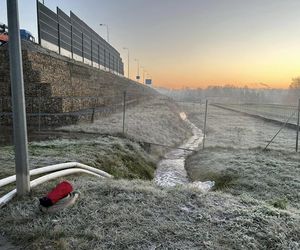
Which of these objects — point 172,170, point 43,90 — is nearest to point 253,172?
point 172,170

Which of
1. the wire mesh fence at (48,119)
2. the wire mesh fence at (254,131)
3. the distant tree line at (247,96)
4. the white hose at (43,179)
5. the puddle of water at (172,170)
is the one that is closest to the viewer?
the white hose at (43,179)

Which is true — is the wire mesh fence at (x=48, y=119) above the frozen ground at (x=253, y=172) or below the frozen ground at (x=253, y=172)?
above

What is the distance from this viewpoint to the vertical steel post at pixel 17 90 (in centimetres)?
400

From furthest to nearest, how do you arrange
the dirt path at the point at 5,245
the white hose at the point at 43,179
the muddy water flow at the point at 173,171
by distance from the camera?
the muddy water flow at the point at 173,171
the white hose at the point at 43,179
the dirt path at the point at 5,245

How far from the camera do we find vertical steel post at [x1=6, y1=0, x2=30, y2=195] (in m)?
4.00

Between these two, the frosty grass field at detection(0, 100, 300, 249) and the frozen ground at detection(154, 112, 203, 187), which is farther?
the frozen ground at detection(154, 112, 203, 187)

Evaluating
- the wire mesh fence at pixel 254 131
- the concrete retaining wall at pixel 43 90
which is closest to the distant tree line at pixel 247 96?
the wire mesh fence at pixel 254 131

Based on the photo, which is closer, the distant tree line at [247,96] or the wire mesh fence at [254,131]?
the wire mesh fence at [254,131]

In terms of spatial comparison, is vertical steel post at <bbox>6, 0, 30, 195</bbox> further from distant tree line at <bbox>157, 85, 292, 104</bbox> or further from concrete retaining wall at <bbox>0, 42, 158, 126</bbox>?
distant tree line at <bbox>157, 85, 292, 104</bbox>

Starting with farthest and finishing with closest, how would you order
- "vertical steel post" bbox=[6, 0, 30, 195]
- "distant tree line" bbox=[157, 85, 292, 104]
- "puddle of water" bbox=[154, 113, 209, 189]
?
"distant tree line" bbox=[157, 85, 292, 104], "puddle of water" bbox=[154, 113, 209, 189], "vertical steel post" bbox=[6, 0, 30, 195]

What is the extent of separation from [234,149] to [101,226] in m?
11.9

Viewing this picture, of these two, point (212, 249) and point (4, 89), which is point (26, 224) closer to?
point (212, 249)

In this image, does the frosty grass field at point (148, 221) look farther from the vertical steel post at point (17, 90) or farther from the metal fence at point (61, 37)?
the metal fence at point (61, 37)

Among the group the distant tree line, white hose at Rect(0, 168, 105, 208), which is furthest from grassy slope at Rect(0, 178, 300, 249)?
the distant tree line
